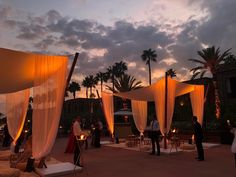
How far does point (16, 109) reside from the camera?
911 cm

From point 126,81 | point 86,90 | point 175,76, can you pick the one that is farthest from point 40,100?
point 86,90

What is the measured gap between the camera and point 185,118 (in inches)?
982

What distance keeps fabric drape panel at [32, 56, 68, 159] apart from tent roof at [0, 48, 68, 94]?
0.11 m

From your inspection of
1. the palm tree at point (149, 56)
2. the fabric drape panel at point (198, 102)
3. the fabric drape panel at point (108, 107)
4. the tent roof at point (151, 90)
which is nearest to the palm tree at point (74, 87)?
the palm tree at point (149, 56)

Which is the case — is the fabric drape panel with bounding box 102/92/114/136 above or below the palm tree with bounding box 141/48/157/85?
below

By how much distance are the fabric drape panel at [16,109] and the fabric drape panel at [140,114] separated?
24.7ft

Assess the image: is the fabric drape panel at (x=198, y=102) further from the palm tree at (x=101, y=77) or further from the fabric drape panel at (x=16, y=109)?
the palm tree at (x=101, y=77)

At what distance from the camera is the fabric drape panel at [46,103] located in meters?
6.32

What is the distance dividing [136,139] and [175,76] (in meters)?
40.0

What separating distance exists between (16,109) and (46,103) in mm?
3318

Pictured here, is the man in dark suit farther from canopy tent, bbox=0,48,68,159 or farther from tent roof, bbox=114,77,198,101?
canopy tent, bbox=0,48,68,159

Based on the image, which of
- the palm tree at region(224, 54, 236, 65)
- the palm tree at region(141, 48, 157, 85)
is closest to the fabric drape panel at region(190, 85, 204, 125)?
the palm tree at region(224, 54, 236, 65)

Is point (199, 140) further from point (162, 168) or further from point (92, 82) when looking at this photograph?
point (92, 82)

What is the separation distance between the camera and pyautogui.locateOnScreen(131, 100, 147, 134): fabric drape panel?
1507 cm
